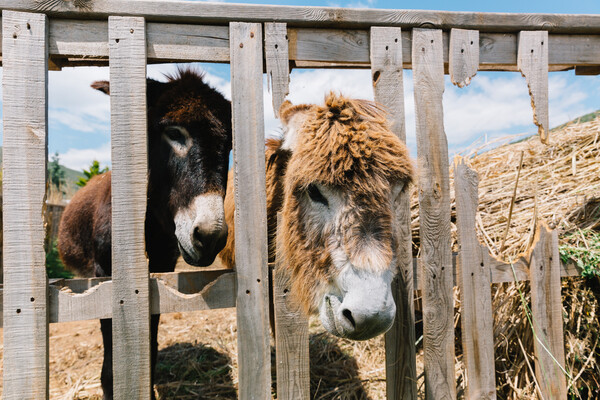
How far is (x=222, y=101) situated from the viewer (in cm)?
323

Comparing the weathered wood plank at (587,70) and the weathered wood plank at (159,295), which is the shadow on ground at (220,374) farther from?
the weathered wood plank at (587,70)

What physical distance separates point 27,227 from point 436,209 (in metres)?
2.68

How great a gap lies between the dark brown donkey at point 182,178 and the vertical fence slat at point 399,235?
1.33 metres

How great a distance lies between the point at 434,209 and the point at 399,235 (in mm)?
349

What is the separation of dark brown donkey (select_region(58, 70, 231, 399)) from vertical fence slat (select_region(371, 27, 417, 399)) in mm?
1334

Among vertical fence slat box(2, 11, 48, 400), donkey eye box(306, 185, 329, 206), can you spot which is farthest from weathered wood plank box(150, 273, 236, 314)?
donkey eye box(306, 185, 329, 206)

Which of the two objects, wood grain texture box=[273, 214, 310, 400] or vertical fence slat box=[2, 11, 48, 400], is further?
wood grain texture box=[273, 214, 310, 400]

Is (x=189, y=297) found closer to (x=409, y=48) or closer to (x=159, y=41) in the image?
(x=159, y=41)

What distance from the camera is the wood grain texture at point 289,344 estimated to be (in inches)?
92.6

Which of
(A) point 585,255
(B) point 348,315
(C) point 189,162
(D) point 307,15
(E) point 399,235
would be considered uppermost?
(D) point 307,15

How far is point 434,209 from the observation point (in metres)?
2.63

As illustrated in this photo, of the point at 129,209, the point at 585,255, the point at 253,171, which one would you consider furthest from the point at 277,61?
the point at 585,255

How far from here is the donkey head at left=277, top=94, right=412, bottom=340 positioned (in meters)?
1.91

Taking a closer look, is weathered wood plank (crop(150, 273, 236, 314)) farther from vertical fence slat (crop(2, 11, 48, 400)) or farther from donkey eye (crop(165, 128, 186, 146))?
donkey eye (crop(165, 128, 186, 146))
